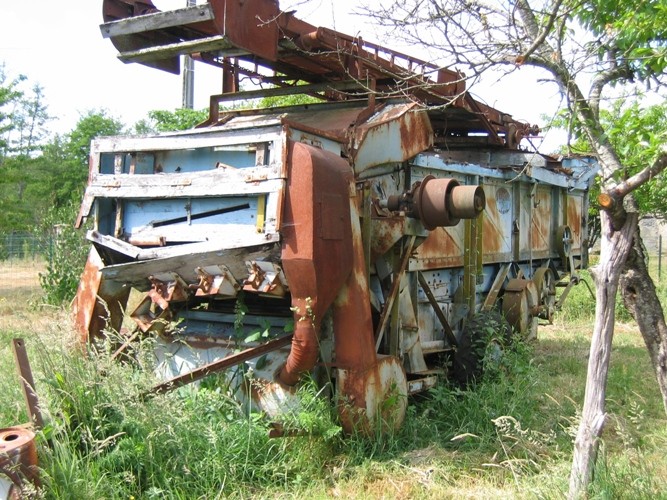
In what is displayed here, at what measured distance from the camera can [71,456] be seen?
12.6ft

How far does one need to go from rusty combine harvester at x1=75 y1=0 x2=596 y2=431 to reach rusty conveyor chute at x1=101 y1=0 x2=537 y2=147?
2 cm

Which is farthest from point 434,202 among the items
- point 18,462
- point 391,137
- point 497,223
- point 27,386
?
point 18,462

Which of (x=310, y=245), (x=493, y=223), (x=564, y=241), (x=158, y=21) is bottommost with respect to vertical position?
(x=310, y=245)

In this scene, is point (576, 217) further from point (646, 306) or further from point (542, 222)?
point (646, 306)

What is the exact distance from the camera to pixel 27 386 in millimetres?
3830

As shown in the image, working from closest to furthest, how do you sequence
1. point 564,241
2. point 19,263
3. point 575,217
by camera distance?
point 564,241 → point 575,217 → point 19,263

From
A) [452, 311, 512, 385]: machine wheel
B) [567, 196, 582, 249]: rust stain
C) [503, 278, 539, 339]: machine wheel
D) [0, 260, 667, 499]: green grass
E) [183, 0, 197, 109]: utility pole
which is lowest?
[0, 260, 667, 499]: green grass

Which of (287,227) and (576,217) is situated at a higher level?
→ (576,217)

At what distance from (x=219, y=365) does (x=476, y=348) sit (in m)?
2.67

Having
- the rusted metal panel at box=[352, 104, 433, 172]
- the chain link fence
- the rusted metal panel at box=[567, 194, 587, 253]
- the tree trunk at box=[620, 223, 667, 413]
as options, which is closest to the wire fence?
the chain link fence

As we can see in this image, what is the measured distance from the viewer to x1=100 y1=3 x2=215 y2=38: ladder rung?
4812mm

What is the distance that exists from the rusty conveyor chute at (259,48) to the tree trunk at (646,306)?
150 centimetres

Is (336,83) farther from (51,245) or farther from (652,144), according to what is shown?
(51,245)

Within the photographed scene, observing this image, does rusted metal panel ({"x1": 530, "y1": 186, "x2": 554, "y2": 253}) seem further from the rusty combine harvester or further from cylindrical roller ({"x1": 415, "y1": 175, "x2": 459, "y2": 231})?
cylindrical roller ({"x1": 415, "y1": 175, "x2": 459, "y2": 231})
